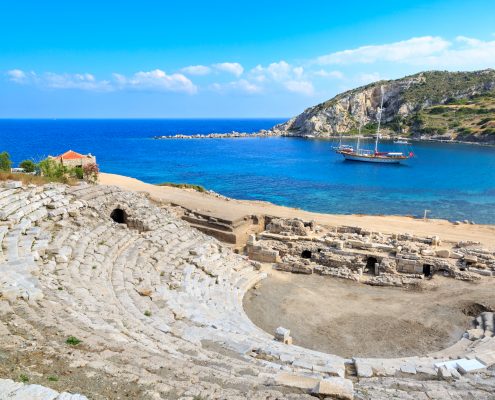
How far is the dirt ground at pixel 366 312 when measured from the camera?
15.4 metres

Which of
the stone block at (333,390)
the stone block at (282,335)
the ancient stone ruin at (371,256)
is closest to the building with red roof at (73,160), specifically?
the ancient stone ruin at (371,256)

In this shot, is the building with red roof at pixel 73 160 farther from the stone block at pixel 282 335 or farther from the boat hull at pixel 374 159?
the boat hull at pixel 374 159

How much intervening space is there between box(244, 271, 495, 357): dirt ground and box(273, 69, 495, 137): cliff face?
120189mm

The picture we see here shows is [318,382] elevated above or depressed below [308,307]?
above

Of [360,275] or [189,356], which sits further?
[360,275]

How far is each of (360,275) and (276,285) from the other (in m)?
4.88

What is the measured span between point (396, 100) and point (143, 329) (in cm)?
14976

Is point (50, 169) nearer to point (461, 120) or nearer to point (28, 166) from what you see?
point (28, 166)

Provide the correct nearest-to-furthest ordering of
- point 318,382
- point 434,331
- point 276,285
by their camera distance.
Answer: point 318,382
point 434,331
point 276,285

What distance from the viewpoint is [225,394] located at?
23.4ft

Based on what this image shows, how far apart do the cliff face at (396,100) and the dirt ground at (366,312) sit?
4732 inches

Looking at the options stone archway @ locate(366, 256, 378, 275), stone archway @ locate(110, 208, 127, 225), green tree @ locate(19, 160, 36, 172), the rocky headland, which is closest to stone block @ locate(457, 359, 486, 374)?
stone archway @ locate(366, 256, 378, 275)

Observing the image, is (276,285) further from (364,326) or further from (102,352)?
(102,352)

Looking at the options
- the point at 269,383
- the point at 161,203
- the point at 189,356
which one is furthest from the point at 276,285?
the point at 161,203
